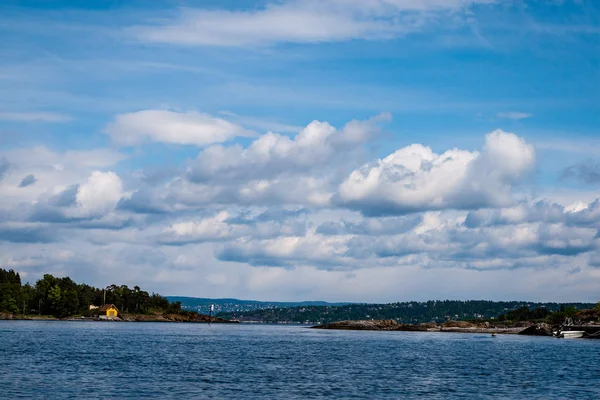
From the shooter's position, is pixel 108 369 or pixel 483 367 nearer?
pixel 108 369

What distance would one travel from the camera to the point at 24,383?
65.1 m

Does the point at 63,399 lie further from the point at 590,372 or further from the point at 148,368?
the point at 590,372

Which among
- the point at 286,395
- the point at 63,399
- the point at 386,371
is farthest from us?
the point at 386,371

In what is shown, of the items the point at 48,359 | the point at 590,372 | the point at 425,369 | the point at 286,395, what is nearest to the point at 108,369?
the point at 48,359

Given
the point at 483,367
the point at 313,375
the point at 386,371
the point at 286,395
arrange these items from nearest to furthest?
the point at 286,395 < the point at 313,375 < the point at 386,371 < the point at 483,367

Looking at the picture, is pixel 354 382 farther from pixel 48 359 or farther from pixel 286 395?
pixel 48 359

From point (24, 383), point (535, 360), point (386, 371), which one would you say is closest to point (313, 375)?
point (386, 371)

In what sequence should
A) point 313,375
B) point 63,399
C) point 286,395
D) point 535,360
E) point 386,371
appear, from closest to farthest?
point 63,399, point 286,395, point 313,375, point 386,371, point 535,360

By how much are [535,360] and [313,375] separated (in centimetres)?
4966

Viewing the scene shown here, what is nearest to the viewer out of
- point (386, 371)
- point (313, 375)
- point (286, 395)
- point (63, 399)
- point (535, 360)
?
point (63, 399)

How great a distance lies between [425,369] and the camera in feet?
306

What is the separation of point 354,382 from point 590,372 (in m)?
36.8

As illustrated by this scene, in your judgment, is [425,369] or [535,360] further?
[535,360]

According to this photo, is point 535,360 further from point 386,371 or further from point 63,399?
A: point 63,399
